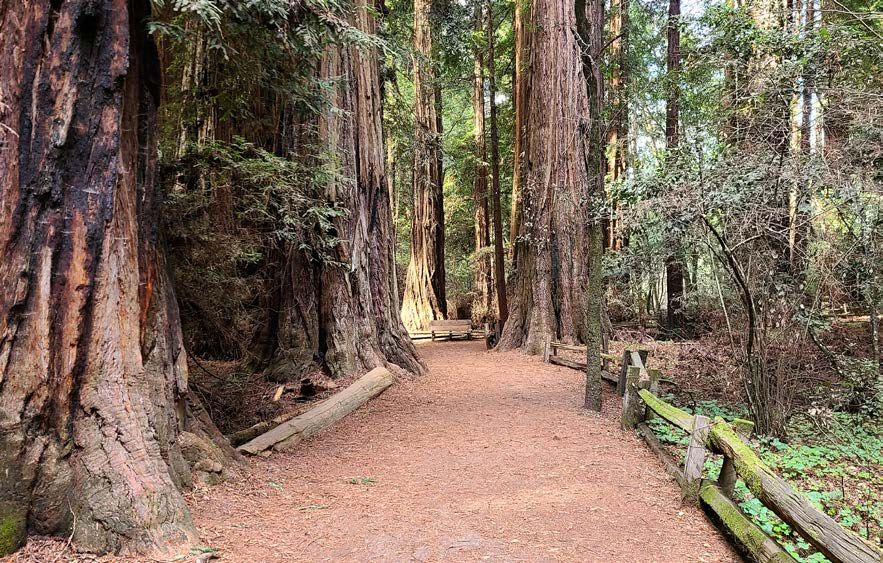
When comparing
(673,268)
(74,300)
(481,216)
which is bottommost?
(74,300)

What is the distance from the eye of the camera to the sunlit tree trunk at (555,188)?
46.0 feet

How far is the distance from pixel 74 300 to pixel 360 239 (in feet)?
22.0

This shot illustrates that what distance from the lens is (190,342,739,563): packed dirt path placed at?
3.79 m

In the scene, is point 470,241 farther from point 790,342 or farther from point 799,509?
point 799,509

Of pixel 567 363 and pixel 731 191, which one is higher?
pixel 731 191

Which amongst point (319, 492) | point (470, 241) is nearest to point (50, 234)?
point (319, 492)

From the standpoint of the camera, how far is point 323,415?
23.7 feet

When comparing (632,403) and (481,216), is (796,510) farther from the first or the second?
(481,216)

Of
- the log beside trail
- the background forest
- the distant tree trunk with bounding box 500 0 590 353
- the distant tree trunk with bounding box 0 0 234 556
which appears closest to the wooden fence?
the background forest

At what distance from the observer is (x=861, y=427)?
7.13 meters

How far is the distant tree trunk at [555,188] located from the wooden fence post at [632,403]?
662 cm

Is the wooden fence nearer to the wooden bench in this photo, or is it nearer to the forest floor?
the forest floor

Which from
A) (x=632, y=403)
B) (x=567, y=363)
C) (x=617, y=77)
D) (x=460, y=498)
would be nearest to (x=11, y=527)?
(x=460, y=498)

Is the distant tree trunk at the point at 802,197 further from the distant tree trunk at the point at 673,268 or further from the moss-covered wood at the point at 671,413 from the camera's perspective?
the distant tree trunk at the point at 673,268
